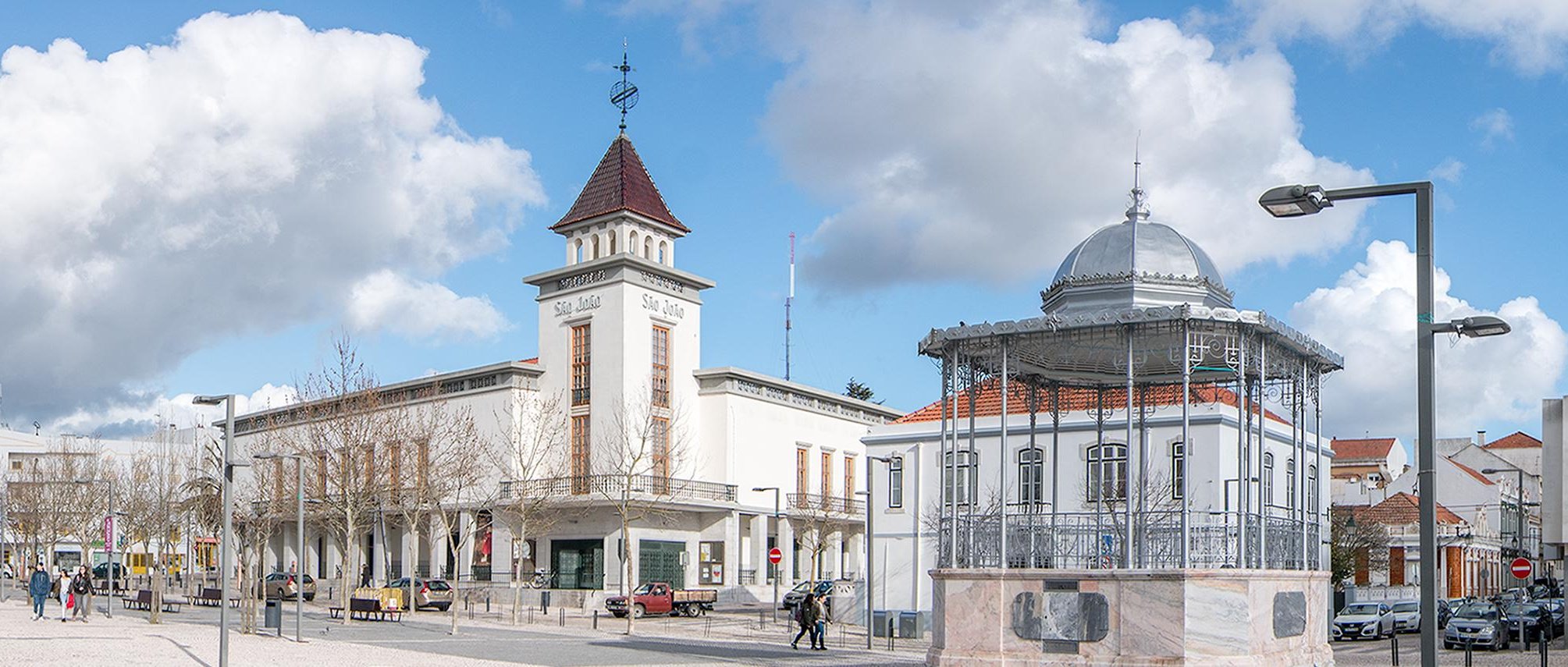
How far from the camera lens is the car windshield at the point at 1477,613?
125ft

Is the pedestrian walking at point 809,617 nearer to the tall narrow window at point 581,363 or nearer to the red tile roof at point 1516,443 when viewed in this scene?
the tall narrow window at point 581,363

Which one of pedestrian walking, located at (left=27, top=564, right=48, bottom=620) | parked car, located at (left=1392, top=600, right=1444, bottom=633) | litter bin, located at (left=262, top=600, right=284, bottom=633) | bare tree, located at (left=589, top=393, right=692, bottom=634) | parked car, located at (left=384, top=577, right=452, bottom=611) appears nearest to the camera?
litter bin, located at (left=262, top=600, right=284, bottom=633)

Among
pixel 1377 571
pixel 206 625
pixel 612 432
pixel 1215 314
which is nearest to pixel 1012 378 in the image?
pixel 1215 314

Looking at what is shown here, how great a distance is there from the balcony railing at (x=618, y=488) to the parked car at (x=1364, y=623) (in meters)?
25.8

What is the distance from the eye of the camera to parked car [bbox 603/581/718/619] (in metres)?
49.9

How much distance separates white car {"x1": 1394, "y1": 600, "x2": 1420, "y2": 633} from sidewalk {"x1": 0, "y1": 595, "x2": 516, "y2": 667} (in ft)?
92.4

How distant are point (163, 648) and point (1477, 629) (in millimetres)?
29760

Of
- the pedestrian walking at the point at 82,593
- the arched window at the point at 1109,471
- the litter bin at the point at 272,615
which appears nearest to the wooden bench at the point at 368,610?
the pedestrian walking at the point at 82,593

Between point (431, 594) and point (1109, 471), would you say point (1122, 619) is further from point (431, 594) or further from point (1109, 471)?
point (431, 594)

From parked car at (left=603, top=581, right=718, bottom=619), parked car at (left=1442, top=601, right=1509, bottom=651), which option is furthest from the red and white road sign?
parked car at (left=603, top=581, right=718, bottom=619)

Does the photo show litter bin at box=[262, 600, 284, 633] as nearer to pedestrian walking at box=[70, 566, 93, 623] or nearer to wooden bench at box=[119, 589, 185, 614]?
pedestrian walking at box=[70, 566, 93, 623]

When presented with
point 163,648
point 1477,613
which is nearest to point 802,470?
point 1477,613

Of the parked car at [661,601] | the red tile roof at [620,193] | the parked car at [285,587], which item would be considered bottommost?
the parked car at [285,587]

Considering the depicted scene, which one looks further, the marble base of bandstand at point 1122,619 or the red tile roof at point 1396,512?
the red tile roof at point 1396,512
